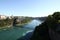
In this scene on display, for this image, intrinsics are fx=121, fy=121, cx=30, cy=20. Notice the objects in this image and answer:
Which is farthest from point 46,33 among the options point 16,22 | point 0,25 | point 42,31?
point 16,22

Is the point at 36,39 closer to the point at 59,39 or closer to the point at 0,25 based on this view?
the point at 59,39

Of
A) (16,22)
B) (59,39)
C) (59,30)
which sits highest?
(59,30)

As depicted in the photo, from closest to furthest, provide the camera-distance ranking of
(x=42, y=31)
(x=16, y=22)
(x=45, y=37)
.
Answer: (x=45, y=37), (x=42, y=31), (x=16, y=22)

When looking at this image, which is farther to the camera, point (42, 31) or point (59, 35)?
point (42, 31)

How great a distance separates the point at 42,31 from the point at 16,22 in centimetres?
7094

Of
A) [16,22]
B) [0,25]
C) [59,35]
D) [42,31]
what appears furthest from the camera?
Result: [16,22]

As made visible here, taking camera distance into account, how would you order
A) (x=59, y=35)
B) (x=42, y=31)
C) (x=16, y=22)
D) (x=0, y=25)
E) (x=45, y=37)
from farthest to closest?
(x=16, y=22), (x=0, y=25), (x=42, y=31), (x=45, y=37), (x=59, y=35)

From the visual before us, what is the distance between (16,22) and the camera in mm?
92250

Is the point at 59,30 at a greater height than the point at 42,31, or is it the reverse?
the point at 59,30

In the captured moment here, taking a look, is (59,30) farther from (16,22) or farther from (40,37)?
(16,22)

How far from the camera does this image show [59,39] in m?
12.2

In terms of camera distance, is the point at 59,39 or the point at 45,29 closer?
the point at 59,39

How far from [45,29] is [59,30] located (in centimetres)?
1038

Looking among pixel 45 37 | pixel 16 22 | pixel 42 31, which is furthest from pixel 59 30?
pixel 16 22
